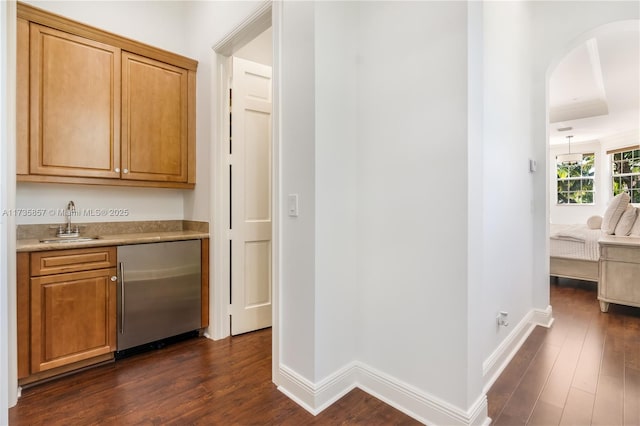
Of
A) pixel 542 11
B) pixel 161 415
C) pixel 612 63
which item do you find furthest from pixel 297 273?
pixel 612 63

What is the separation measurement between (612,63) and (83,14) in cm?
569

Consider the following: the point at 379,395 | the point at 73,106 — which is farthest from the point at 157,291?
the point at 379,395

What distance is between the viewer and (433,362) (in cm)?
158

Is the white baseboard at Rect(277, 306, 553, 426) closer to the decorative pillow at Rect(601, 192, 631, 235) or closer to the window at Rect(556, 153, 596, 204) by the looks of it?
the decorative pillow at Rect(601, 192, 631, 235)

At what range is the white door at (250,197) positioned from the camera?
105 inches

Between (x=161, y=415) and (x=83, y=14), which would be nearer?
(x=161, y=415)

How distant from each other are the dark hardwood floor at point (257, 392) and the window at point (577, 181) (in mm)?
7285

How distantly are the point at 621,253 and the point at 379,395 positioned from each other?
3.01 m

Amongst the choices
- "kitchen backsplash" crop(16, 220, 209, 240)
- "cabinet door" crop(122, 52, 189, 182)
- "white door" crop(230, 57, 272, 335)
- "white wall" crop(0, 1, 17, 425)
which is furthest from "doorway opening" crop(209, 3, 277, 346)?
"white wall" crop(0, 1, 17, 425)

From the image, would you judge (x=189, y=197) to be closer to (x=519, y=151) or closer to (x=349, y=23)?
(x=349, y=23)

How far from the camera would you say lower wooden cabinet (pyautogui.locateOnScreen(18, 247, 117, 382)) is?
1.85m

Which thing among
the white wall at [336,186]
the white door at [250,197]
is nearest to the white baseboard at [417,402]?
the white wall at [336,186]

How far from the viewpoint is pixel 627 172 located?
7367mm

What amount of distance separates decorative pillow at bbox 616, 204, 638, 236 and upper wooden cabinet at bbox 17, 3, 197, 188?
4.61 meters
